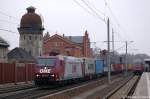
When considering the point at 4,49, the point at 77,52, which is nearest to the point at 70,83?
the point at 4,49

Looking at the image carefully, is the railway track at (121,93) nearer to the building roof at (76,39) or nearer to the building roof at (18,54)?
the building roof at (18,54)

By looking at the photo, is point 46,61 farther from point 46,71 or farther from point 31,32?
point 31,32

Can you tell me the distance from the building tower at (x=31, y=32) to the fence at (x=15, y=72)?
52.1 meters

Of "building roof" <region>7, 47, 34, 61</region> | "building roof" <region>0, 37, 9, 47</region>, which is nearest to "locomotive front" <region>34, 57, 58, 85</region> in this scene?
"building roof" <region>0, 37, 9, 47</region>

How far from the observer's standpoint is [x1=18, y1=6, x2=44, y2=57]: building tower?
3861 inches

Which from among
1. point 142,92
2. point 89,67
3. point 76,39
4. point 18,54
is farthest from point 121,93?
point 76,39

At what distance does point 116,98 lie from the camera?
78.1 feet

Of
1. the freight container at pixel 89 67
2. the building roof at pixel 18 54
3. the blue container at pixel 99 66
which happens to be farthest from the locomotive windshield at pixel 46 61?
the building roof at pixel 18 54

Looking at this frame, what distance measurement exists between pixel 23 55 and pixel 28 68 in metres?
43.8

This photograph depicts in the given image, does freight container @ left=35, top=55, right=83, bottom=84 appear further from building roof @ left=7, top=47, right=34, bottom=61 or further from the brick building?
the brick building

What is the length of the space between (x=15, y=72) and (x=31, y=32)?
58.5 metres

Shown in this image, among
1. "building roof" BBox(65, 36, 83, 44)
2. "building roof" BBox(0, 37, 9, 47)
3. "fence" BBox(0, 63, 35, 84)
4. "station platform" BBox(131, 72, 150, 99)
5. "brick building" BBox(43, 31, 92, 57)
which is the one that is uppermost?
"building roof" BBox(65, 36, 83, 44)

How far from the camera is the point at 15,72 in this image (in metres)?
41.5

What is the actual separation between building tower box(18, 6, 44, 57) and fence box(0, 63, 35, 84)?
52054mm
